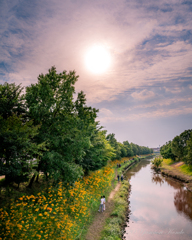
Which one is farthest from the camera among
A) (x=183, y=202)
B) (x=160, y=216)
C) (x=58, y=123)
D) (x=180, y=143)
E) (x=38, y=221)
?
(x=180, y=143)

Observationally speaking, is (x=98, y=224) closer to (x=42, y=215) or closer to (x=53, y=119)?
(x=42, y=215)

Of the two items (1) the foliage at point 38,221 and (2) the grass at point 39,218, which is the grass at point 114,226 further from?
(1) the foliage at point 38,221

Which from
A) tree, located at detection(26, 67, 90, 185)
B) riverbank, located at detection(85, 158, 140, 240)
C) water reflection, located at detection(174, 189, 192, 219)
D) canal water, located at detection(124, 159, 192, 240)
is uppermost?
tree, located at detection(26, 67, 90, 185)

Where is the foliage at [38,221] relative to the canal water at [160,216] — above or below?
above

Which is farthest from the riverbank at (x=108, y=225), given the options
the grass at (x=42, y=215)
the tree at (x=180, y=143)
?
the tree at (x=180, y=143)

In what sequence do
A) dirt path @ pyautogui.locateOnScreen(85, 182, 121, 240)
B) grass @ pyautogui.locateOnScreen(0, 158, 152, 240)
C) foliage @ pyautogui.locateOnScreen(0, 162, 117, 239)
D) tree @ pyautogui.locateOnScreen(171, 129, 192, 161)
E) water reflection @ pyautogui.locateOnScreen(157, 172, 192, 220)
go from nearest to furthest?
foliage @ pyautogui.locateOnScreen(0, 162, 117, 239) < grass @ pyautogui.locateOnScreen(0, 158, 152, 240) < dirt path @ pyautogui.locateOnScreen(85, 182, 121, 240) < water reflection @ pyautogui.locateOnScreen(157, 172, 192, 220) < tree @ pyautogui.locateOnScreen(171, 129, 192, 161)

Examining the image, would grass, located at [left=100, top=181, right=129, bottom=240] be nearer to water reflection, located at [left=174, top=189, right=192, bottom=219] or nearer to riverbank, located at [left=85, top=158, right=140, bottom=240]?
riverbank, located at [left=85, top=158, right=140, bottom=240]

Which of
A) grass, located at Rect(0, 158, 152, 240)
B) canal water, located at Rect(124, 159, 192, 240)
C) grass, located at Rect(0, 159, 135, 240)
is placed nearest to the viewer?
grass, located at Rect(0, 159, 135, 240)

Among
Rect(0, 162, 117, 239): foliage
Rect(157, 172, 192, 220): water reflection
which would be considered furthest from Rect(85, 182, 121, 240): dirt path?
Rect(157, 172, 192, 220): water reflection

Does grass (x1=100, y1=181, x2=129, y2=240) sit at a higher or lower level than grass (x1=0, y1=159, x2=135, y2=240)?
lower

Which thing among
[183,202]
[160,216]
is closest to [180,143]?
[183,202]

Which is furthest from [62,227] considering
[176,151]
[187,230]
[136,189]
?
[176,151]

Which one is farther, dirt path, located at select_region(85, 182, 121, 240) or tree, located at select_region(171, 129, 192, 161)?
tree, located at select_region(171, 129, 192, 161)

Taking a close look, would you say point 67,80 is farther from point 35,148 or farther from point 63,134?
point 35,148
